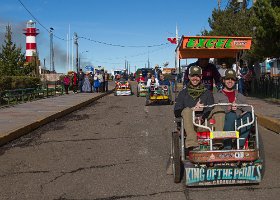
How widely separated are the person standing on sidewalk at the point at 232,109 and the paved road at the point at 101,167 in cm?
73

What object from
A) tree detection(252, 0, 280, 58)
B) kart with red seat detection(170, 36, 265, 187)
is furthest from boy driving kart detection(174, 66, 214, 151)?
tree detection(252, 0, 280, 58)

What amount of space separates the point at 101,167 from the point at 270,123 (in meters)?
6.20

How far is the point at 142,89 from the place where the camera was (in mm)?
27953

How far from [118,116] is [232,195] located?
10.6 metres

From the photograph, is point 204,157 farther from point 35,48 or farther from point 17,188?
point 35,48

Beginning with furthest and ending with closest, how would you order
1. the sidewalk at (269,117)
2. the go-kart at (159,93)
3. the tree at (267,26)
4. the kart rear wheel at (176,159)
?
1. the go-kart at (159,93)
2. the tree at (267,26)
3. the sidewalk at (269,117)
4. the kart rear wheel at (176,159)

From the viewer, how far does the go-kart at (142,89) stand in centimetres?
2750

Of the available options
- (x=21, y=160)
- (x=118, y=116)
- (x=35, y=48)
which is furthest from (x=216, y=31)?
(x=35, y=48)

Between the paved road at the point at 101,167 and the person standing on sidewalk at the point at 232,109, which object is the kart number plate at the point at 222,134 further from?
the paved road at the point at 101,167

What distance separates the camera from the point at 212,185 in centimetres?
587

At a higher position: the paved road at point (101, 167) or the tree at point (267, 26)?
the tree at point (267, 26)

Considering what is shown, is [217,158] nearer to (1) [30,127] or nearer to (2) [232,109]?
(2) [232,109]

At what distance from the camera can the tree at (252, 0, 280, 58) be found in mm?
17484

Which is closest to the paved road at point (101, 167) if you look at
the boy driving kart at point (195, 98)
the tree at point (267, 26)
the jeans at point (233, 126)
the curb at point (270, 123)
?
the curb at point (270, 123)
